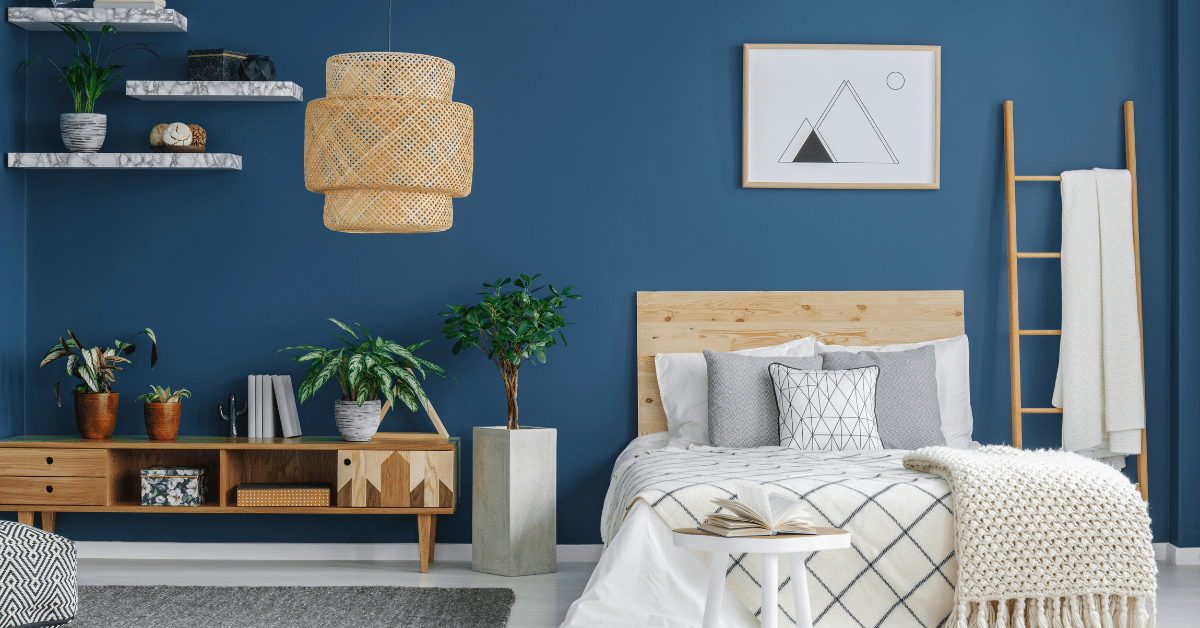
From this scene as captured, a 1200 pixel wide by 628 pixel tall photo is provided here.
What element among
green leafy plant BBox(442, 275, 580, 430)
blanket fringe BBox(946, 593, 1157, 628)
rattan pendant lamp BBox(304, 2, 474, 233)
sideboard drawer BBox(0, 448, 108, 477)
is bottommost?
blanket fringe BBox(946, 593, 1157, 628)

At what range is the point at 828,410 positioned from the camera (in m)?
3.46

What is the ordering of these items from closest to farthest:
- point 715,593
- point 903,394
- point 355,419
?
point 715,593, point 903,394, point 355,419

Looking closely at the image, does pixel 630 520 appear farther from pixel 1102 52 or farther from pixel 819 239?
pixel 1102 52

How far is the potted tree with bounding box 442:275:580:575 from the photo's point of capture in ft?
12.2

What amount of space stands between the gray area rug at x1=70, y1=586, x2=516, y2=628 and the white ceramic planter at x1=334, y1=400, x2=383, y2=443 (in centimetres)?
61

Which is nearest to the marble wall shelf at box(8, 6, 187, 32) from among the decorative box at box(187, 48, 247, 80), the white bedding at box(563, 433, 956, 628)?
the decorative box at box(187, 48, 247, 80)

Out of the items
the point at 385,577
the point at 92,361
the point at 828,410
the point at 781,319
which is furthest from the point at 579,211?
the point at 92,361

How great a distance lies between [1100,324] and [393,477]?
10.1ft

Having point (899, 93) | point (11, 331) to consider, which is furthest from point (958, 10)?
point (11, 331)

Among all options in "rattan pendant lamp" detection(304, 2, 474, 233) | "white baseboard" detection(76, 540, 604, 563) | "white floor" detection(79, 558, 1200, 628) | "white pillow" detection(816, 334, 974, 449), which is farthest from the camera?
"white baseboard" detection(76, 540, 604, 563)

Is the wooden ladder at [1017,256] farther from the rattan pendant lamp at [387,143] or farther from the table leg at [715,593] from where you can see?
the rattan pendant lamp at [387,143]

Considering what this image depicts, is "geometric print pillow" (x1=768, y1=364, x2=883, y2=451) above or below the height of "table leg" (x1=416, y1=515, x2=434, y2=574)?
above

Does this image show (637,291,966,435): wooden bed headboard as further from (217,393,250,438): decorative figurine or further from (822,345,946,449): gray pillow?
(217,393,250,438): decorative figurine

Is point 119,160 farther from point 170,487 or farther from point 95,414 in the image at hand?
point 170,487
